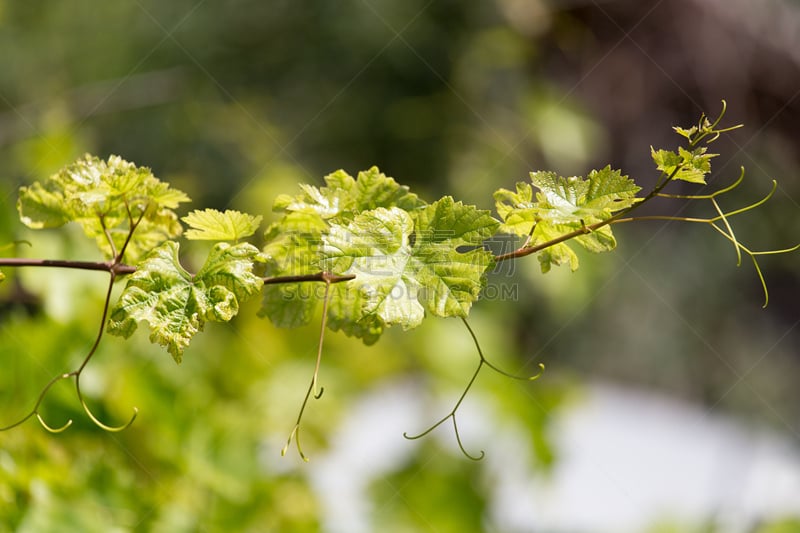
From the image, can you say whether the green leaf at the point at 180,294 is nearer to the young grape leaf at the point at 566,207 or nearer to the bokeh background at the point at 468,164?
the young grape leaf at the point at 566,207

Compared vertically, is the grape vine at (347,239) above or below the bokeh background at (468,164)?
above

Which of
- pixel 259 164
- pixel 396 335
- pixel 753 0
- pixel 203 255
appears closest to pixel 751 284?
pixel 753 0

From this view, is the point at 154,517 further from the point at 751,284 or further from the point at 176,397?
the point at 751,284

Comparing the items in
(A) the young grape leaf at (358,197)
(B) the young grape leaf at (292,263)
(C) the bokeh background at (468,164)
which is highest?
(A) the young grape leaf at (358,197)

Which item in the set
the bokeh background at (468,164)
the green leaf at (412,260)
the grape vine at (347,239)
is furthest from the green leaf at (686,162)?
the bokeh background at (468,164)

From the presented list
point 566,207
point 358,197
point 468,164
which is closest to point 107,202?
point 358,197

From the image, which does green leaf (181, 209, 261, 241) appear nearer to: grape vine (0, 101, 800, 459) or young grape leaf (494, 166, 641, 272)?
grape vine (0, 101, 800, 459)

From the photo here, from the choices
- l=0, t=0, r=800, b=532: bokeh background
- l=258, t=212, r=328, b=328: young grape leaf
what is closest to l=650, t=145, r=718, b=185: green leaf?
l=258, t=212, r=328, b=328: young grape leaf
